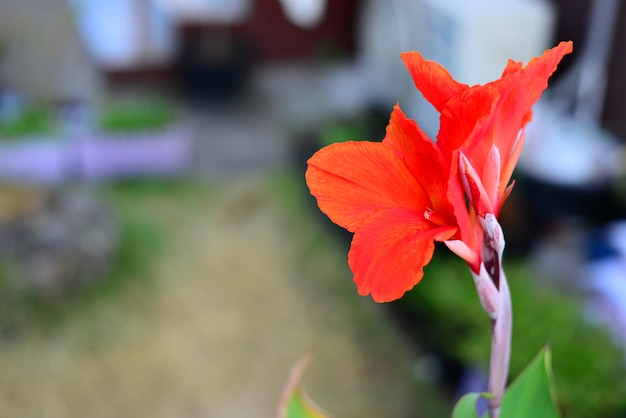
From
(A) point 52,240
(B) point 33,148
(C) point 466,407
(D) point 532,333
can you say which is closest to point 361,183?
(C) point 466,407

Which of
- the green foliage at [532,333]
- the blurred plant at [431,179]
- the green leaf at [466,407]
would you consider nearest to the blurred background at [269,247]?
the green foliage at [532,333]

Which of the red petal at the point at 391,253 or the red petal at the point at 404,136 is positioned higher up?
the red petal at the point at 404,136

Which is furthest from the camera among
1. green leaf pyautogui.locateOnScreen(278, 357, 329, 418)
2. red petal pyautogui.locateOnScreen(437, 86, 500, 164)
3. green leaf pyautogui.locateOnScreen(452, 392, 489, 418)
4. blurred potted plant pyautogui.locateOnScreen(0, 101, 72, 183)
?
blurred potted plant pyautogui.locateOnScreen(0, 101, 72, 183)

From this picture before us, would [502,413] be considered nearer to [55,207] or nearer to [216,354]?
[216,354]

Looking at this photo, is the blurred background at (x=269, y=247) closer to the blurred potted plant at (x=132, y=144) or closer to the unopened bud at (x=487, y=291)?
the blurred potted plant at (x=132, y=144)

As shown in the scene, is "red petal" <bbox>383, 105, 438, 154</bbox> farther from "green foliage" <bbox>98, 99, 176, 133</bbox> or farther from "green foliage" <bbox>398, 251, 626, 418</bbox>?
"green foliage" <bbox>98, 99, 176, 133</bbox>

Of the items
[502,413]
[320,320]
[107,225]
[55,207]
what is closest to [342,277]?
[320,320]

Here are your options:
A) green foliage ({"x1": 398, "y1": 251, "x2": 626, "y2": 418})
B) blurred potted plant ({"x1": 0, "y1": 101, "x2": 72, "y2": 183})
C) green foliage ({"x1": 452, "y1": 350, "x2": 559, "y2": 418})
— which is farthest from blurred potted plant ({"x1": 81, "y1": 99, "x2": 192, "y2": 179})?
green foliage ({"x1": 452, "y1": 350, "x2": 559, "y2": 418})
